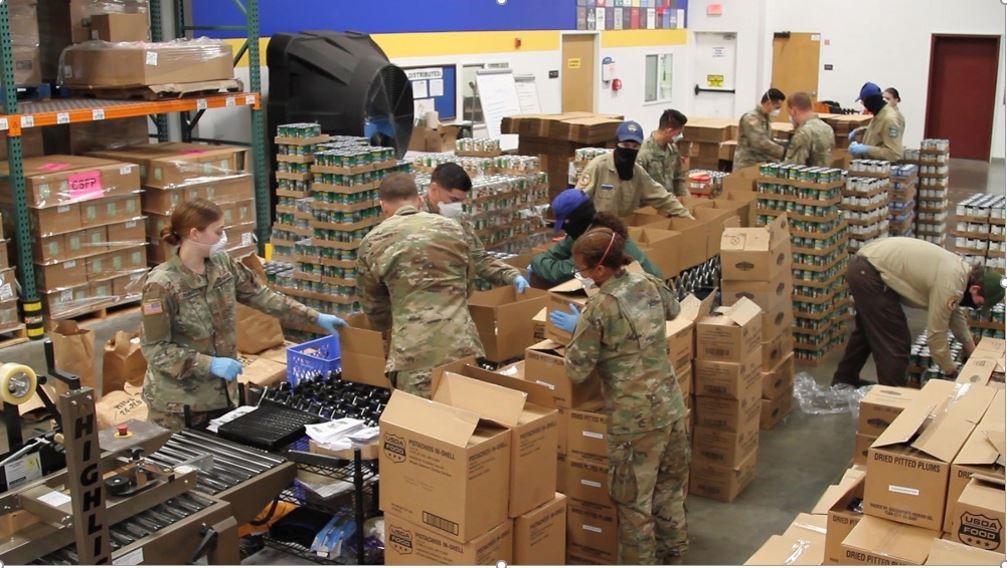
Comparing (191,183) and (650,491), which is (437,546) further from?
(191,183)

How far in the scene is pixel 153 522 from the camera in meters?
2.85

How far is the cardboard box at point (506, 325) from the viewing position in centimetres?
509

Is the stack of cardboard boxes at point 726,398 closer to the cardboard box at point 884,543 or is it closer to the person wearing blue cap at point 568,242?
the person wearing blue cap at point 568,242

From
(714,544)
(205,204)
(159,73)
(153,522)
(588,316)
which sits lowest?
(714,544)

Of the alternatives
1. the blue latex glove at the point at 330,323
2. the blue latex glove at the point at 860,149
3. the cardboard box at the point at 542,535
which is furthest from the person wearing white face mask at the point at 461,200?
the blue latex glove at the point at 860,149

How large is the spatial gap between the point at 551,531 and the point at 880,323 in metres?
3.33

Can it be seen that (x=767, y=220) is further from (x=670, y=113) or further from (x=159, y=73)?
(x=159, y=73)

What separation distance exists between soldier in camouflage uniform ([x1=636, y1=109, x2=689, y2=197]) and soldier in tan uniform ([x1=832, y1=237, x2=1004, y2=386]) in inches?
79.5

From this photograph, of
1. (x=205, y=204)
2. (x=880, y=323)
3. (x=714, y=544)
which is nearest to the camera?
(x=205, y=204)

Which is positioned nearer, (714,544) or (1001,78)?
(714,544)

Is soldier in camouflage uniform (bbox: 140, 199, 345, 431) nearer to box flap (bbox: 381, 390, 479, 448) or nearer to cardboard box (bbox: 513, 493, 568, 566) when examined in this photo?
box flap (bbox: 381, 390, 479, 448)

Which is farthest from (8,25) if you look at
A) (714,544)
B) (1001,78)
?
(1001,78)

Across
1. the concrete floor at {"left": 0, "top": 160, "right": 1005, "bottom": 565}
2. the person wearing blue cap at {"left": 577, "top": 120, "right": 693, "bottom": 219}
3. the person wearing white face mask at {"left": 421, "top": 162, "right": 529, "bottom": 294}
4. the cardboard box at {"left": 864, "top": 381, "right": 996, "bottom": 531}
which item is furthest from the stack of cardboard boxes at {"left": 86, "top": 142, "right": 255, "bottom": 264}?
the cardboard box at {"left": 864, "top": 381, "right": 996, "bottom": 531}

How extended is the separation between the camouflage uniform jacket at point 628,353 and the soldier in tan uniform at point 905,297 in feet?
7.52
